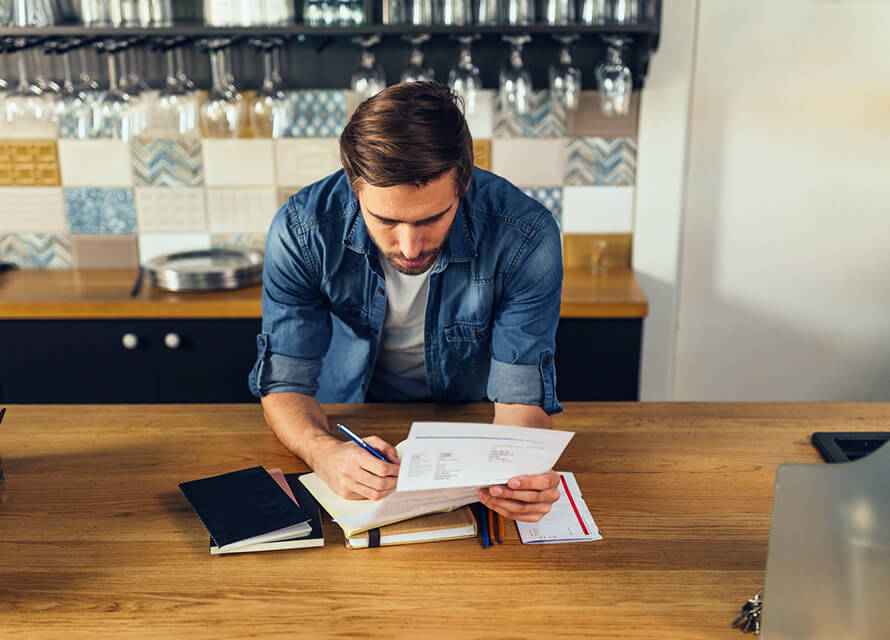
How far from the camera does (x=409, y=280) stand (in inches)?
68.1

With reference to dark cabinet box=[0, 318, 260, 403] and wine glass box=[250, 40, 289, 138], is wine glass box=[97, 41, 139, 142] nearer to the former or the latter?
wine glass box=[250, 40, 289, 138]

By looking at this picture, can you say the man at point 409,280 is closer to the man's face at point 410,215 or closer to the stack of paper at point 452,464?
the man's face at point 410,215

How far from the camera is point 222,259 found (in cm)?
296

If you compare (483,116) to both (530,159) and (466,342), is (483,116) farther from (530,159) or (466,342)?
(466,342)

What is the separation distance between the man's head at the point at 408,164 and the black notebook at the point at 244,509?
0.45m

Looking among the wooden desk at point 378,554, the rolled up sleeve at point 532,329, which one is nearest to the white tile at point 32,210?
the wooden desk at point 378,554

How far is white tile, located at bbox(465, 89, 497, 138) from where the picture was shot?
115 inches

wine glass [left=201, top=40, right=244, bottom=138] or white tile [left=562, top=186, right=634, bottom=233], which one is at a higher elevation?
wine glass [left=201, top=40, right=244, bottom=138]

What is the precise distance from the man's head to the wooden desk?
41cm

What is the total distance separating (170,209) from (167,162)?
0.17 meters

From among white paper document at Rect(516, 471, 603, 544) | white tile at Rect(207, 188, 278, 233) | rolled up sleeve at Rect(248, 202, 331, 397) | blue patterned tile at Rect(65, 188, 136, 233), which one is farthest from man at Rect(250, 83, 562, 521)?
blue patterned tile at Rect(65, 188, 136, 233)

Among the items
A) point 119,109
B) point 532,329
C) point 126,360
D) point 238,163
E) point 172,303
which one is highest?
point 119,109

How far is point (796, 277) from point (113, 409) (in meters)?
2.33

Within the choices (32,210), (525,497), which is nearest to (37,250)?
(32,210)
